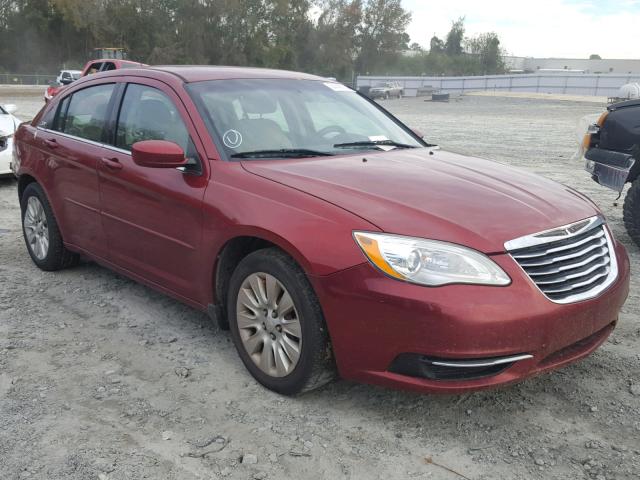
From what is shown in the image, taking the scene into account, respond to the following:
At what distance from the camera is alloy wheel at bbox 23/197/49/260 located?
17.1 feet

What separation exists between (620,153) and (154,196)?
450cm

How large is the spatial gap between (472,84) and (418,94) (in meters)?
5.77

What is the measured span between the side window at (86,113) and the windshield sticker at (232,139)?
1223mm

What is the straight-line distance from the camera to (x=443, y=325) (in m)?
2.68

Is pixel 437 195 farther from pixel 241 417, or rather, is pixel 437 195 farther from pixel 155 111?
pixel 155 111

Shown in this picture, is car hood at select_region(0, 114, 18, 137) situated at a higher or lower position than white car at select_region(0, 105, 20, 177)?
higher

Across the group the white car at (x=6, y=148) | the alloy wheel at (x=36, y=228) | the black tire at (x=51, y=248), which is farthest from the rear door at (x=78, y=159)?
the white car at (x=6, y=148)

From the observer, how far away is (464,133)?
1827 centimetres

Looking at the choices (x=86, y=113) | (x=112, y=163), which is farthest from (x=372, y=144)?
(x=86, y=113)

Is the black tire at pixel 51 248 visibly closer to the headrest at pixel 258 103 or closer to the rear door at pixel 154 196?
the rear door at pixel 154 196

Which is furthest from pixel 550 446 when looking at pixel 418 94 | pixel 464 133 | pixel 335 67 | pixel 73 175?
pixel 335 67

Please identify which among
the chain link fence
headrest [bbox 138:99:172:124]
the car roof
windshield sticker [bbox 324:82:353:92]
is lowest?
the chain link fence

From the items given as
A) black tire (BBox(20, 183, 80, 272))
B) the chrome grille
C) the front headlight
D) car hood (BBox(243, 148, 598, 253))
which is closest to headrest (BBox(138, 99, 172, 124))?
car hood (BBox(243, 148, 598, 253))

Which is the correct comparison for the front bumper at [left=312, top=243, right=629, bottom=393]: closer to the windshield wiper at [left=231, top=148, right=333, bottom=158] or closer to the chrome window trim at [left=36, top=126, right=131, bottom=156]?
the windshield wiper at [left=231, top=148, right=333, bottom=158]
